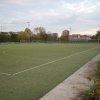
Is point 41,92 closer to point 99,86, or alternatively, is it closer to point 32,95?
point 32,95

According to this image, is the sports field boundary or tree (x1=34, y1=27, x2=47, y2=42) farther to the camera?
tree (x1=34, y1=27, x2=47, y2=42)

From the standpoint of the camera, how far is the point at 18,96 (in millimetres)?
6492

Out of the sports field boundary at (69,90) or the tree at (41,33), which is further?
the tree at (41,33)

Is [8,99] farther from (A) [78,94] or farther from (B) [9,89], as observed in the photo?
(A) [78,94]

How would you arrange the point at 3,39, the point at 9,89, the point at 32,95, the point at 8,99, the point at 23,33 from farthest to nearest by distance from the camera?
1. the point at 23,33
2. the point at 3,39
3. the point at 9,89
4. the point at 32,95
5. the point at 8,99

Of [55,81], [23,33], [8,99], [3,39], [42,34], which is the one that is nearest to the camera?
[8,99]

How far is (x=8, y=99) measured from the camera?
20.4 ft

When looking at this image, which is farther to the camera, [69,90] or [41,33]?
→ [41,33]

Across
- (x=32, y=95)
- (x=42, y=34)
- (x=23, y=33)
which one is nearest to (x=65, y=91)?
(x=32, y=95)

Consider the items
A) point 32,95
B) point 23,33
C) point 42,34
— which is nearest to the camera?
point 32,95

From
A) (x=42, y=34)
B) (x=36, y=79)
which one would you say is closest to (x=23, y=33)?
(x=42, y=34)

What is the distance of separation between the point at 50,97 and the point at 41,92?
2.59 feet

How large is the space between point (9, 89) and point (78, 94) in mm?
2230

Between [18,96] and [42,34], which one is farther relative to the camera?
[42,34]
